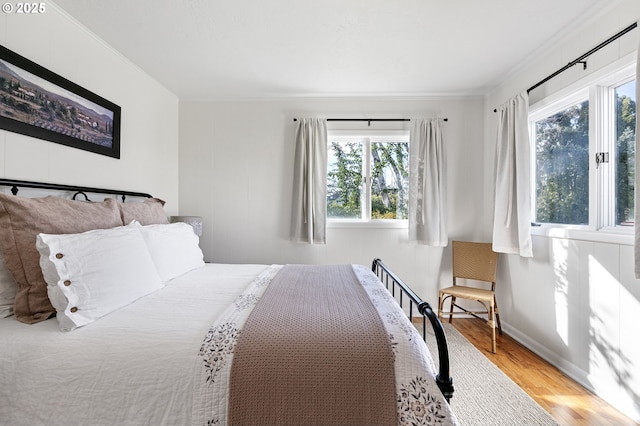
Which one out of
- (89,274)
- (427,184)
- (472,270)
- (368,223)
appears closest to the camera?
(89,274)

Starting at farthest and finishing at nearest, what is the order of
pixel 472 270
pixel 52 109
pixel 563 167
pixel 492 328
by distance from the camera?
pixel 472 270, pixel 492 328, pixel 563 167, pixel 52 109

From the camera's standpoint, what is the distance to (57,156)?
1.85 m

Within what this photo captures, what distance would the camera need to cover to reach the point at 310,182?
312cm

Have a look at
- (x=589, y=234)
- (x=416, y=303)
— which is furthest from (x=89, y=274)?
(x=589, y=234)

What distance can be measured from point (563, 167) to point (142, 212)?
3381mm

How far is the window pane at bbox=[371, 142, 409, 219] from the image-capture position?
3.29 meters

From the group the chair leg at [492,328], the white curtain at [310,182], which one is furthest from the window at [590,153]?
the white curtain at [310,182]

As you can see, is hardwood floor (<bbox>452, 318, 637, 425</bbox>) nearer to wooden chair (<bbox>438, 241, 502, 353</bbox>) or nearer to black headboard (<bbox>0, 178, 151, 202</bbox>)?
wooden chair (<bbox>438, 241, 502, 353</bbox>)

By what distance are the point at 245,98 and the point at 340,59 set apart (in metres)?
1.34

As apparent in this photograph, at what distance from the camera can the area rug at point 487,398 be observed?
5.44ft

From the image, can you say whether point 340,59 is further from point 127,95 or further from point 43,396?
point 43,396

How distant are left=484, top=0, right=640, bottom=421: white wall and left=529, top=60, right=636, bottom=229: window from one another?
14 cm

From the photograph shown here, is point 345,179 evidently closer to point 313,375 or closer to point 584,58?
point 584,58

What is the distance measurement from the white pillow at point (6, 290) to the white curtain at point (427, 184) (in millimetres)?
3049
